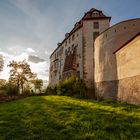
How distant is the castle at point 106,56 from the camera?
53.0ft

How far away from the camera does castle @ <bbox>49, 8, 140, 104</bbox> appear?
1616cm

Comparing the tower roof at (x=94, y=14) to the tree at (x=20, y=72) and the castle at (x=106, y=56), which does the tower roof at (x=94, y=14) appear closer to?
the castle at (x=106, y=56)

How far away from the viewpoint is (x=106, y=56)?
75.9 feet

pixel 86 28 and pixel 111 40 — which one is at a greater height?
pixel 86 28

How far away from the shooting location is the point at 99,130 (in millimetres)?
7746

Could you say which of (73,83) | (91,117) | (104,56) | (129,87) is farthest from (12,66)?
(91,117)

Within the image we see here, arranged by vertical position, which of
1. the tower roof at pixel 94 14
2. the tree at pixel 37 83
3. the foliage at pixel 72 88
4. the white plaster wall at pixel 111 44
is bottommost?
the foliage at pixel 72 88

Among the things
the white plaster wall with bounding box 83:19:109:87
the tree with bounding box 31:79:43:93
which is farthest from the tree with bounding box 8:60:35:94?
the white plaster wall with bounding box 83:19:109:87

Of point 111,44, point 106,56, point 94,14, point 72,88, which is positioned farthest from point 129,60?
point 94,14

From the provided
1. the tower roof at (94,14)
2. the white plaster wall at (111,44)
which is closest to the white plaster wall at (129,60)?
the white plaster wall at (111,44)

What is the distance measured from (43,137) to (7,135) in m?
1.58

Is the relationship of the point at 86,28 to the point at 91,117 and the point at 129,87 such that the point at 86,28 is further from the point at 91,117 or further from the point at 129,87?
the point at 91,117

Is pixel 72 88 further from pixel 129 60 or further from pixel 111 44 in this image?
pixel 129 60

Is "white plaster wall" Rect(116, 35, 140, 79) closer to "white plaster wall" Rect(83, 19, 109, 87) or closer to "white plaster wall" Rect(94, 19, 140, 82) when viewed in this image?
"white plaster wall" Rect(94, 19, 140, 82)
